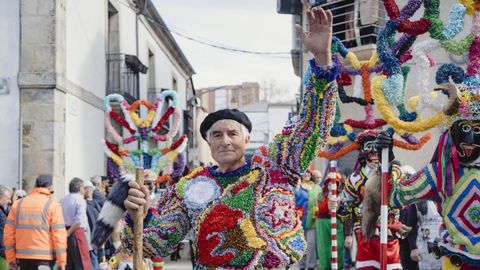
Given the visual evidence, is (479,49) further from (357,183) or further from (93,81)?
(93,81)

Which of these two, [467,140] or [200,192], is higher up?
[467,140]

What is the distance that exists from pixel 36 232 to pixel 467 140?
17.9ft

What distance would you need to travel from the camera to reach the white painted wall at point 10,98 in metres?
14.1

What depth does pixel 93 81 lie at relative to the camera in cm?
1830

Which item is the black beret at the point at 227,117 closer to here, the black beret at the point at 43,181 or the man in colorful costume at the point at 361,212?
the man in colorful costume at the point at 361,212

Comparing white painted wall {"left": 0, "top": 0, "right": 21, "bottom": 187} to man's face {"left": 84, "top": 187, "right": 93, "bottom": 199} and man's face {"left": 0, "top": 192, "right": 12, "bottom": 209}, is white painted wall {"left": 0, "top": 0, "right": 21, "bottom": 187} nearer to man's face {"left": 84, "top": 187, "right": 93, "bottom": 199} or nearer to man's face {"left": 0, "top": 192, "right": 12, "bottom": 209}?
man's face {"left": 84, "top": 187, "right": 93, "bottom": 199}

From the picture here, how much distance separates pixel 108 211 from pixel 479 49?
323 centimetres

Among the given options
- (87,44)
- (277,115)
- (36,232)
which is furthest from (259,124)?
(36,232)

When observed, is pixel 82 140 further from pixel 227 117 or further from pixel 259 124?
pixel 259 124

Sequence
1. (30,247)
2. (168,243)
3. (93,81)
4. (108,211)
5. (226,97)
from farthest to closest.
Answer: (226,97) → (93,81) → (30,247) → (168,243) → (108,211)

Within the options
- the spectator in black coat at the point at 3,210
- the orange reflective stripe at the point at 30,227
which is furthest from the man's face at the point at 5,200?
the orange reflective stripe at the point at 30,227

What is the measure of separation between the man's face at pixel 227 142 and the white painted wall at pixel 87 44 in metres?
11.7

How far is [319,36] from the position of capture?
3535mm

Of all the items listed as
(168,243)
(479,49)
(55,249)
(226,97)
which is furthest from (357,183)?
(226,97)
